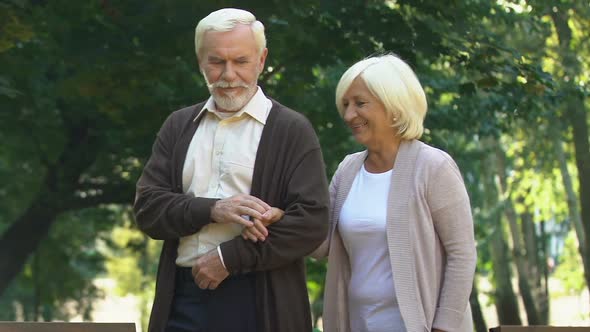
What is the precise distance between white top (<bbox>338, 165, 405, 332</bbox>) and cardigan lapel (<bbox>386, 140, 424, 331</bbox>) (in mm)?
34

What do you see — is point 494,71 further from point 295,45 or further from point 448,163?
point 448,163

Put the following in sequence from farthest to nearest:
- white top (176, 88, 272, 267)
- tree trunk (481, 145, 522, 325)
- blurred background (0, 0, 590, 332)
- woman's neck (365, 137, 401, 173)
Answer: tree trunk (481, 145, 522, 325) < blurred background (0, 0, 590, 332) < woman's neck (365, 137, 401, 173) < white top (176, 88, 272, 267)

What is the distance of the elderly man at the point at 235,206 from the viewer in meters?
3.18

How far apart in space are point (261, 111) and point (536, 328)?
3.56 feet

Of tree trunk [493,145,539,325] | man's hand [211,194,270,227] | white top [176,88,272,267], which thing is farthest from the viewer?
tree trunk [493,145,539,325]

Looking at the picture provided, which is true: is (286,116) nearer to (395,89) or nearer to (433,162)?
(395,89)

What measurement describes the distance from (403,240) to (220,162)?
0.63m

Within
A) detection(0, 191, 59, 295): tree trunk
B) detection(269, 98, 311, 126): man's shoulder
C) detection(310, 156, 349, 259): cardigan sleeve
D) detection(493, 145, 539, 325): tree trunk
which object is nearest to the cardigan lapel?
detection(310, 156, 349, 259): cardigan sleeve

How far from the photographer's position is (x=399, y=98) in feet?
11.1

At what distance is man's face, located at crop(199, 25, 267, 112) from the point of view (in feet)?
10.8

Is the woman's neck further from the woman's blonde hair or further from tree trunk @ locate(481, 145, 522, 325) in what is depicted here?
tree trunk @ locate(481, 145, 522, 325)

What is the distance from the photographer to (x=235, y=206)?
3168 mm

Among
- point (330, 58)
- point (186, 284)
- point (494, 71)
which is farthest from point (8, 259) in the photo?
point (186, 284)

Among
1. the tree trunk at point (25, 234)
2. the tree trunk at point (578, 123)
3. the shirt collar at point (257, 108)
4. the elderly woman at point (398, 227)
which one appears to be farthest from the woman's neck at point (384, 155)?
the tree trunk at point (25, 234)
